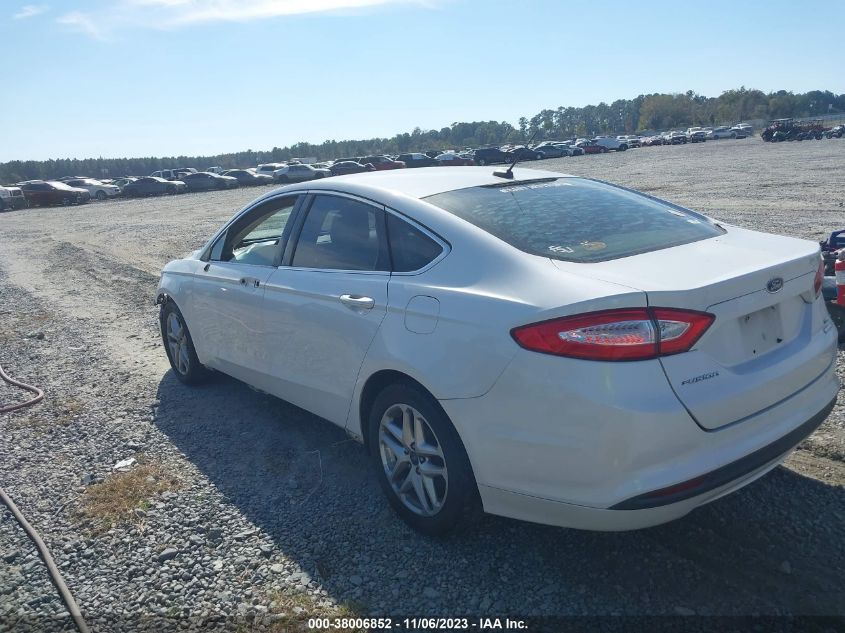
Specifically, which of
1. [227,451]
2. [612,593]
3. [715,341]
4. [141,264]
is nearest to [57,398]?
[227,451]

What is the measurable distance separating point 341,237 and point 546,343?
5.65 feet

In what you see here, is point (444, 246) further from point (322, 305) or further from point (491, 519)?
point (491, 519)

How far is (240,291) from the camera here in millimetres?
4664

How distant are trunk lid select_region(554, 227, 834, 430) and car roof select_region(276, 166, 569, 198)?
1097mm

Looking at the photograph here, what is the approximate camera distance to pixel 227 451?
15.2 ft

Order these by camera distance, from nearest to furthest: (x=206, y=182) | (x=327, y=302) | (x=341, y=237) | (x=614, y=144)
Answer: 1. (x=327, y=302)
2. (x=341, y=237)
3. (x=206, y=182)
4. (x=614, y=144)

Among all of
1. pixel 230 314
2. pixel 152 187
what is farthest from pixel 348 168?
pixel 230 314

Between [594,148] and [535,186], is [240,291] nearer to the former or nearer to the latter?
[535,186]

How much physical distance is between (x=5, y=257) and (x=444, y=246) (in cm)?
1684

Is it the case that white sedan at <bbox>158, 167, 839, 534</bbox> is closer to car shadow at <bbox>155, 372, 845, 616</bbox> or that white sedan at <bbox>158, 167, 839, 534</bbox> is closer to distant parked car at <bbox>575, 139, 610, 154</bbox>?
car shadow at <bbox>155, 372, 845, 616</bbox>

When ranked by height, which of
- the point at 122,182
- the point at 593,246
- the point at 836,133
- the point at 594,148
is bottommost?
the point at 594,148

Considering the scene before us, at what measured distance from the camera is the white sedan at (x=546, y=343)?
8.50 ft

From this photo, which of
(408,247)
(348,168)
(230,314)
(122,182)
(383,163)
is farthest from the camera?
(122,182)

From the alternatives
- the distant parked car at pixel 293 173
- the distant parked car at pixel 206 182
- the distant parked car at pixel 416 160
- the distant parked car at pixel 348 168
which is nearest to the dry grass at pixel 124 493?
the distant parked car at pixel 348 168
